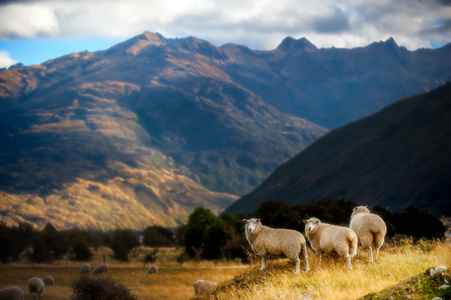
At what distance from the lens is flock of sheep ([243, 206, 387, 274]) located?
57.5ft

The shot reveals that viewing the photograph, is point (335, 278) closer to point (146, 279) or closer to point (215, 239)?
point (146, 279)

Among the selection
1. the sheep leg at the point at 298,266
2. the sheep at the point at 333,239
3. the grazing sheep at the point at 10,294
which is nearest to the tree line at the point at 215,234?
the grazing sheep at the point at 10,294

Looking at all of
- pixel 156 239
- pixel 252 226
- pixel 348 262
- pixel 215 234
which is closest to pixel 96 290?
pixel 252 226

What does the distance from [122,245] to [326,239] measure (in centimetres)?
7082

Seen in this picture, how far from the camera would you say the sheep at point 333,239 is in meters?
17.4

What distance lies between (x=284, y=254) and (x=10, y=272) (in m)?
47.7

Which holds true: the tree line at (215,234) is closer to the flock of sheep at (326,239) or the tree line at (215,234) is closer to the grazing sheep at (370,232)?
the flock of sheep at (326,239)

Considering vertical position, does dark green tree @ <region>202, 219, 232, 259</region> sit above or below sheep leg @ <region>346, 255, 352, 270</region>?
below

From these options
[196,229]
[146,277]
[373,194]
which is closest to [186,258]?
[196,229]

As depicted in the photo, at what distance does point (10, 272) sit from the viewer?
2173 inches

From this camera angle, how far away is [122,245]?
8344 cm

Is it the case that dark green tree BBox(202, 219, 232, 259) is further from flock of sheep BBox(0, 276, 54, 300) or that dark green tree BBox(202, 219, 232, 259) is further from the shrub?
the shrub

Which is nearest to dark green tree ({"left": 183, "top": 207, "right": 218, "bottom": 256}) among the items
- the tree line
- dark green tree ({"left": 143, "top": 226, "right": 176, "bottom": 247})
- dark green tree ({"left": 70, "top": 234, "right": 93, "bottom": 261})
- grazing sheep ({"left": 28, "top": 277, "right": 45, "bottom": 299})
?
the tree line

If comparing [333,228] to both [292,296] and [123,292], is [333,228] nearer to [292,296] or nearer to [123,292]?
[292,296]
